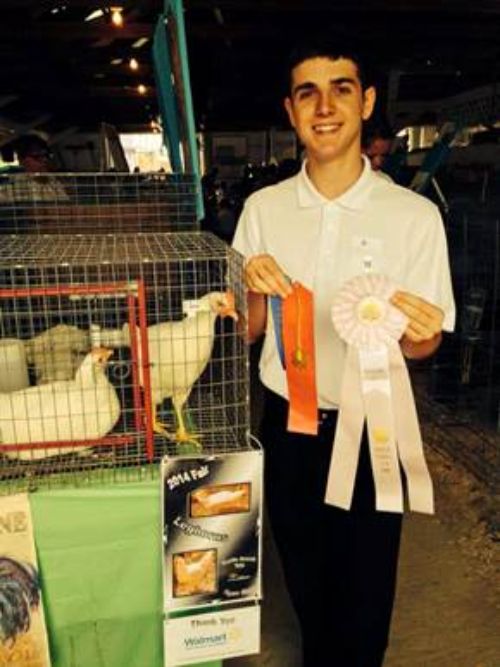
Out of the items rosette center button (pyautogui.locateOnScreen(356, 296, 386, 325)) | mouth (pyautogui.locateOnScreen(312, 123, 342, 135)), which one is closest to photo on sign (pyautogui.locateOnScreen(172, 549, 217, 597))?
rosette center button (pyautogui.locateOnScreen(356, 296, 386, 325))

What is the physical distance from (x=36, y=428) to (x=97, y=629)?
420mm

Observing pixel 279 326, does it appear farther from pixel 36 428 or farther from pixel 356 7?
pixel 356 7

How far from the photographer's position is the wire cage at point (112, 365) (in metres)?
1.15

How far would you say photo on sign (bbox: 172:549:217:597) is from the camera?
1.12 metres

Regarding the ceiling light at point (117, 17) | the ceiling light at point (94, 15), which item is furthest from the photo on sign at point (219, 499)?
the ceiling light at point (94, 15)

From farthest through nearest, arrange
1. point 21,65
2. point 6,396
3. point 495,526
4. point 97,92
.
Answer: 1. point 97,92
2. point 21,65
3. point 495,526
4. point 6,396

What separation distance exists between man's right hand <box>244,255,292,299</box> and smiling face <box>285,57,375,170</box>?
0.83 ft

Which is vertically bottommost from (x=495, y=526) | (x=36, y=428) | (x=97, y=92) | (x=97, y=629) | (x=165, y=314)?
(x=495, y=526)

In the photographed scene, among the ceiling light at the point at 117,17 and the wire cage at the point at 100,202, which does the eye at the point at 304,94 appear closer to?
the wire cage at the point at 100,202

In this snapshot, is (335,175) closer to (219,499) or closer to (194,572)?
(219,499)

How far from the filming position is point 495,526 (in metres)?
2.41

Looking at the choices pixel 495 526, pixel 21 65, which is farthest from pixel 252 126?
pixel 495 526

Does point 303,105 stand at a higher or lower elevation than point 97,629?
higher

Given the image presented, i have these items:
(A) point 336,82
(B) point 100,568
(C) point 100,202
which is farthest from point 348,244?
(C) point 100,202
